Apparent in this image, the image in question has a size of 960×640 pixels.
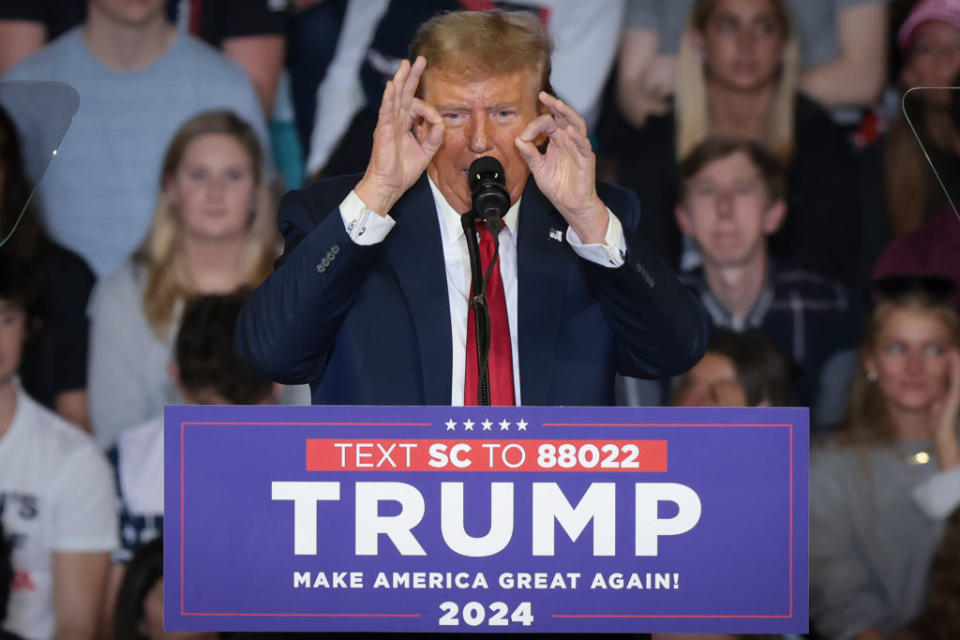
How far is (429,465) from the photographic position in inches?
66.1

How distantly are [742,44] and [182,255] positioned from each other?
1777 millimetres

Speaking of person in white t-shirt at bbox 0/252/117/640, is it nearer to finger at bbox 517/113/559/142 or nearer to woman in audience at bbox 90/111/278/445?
woman in audience at bbox 90/111/278/445

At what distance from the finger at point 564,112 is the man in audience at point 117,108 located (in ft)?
7.03

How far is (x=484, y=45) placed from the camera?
6.28ft

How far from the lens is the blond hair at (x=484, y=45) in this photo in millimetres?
1905

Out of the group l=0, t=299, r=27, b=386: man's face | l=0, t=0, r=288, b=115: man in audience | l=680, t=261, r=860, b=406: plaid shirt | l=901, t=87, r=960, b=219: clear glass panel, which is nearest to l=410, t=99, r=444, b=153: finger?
l=901, t=87, r=960, b=219: clear glass panel

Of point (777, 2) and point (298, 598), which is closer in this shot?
point (298, 598)

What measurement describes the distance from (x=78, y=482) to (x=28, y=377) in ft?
1.17

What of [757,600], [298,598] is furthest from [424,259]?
[757,600]

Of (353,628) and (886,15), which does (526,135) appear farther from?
(886,15)

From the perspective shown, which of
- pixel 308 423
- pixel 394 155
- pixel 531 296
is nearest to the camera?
pixel 308 423

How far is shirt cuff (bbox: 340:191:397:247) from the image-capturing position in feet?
5.96

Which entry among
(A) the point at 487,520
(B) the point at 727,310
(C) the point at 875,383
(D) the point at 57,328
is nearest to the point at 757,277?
(B) the point at 727,310

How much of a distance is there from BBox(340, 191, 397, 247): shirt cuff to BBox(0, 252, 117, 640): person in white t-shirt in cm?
203
